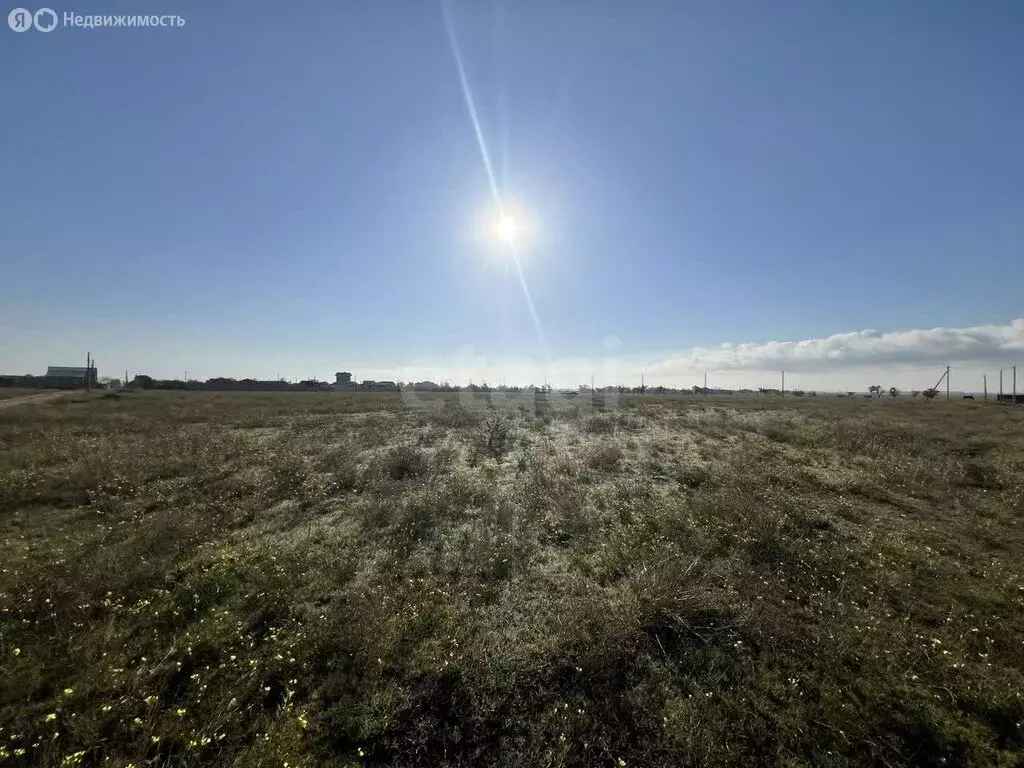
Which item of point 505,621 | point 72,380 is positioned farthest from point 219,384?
point 505,621

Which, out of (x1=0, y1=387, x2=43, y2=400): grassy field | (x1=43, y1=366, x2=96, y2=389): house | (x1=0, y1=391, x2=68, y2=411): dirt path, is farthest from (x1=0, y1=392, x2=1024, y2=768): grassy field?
(x1=43, y1=366, x2=96, y2=389): house

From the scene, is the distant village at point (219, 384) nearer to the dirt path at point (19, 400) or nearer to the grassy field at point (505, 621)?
the dirt path at point (19, 400)

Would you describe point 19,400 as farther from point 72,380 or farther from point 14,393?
point 72,380

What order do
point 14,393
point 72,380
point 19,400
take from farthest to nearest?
point 72,380 < point 14,393 < point 19,400

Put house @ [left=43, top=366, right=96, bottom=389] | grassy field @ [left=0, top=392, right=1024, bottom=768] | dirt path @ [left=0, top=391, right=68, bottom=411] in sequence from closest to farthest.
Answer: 1. grassy field @ [left=0, top=392, right=1024, bottom=768]
2. dirt path @ [left=0, top=391, right=68, bottom=411]
3. house @ [left=43, top=366, right=96, bottom=389]

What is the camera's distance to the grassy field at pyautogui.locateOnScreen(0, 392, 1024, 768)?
4574 millimetres

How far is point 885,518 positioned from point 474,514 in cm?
1056

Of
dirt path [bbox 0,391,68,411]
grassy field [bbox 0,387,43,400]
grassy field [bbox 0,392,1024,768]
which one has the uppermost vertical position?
grassy field [bbox 0,387,43,400]

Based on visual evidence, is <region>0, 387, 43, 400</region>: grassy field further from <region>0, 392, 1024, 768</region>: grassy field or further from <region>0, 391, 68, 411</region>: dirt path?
<region>0, 392, 1024, 768</region>: grassy field

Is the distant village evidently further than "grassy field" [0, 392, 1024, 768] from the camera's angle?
Yes

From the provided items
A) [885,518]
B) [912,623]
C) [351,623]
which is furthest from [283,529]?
[885,518]

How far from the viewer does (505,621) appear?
21.5 ft

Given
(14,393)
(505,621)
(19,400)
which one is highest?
(14,393)

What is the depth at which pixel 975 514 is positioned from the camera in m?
11.5
